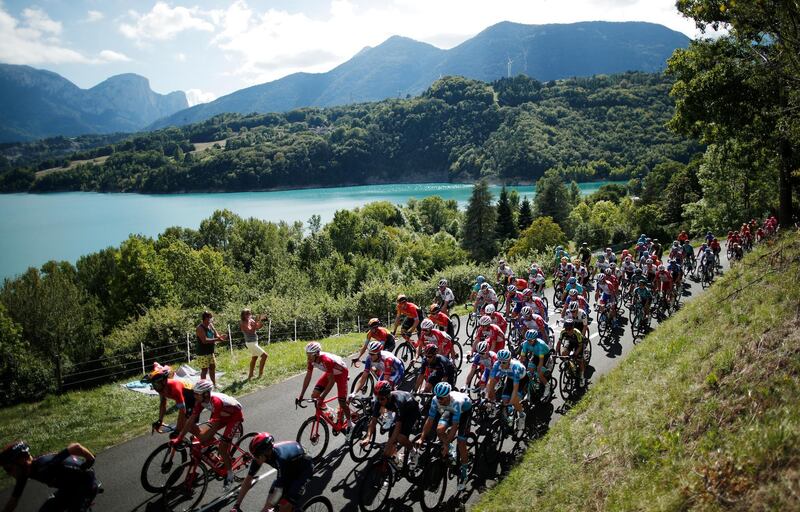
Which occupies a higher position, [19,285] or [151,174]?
[151,174]

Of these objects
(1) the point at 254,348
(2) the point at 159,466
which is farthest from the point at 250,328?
(2) the point at 159,466

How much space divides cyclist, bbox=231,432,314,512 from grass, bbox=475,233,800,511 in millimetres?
3496

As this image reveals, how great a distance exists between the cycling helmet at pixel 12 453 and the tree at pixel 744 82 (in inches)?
676

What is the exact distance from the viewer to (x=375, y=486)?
8.13m

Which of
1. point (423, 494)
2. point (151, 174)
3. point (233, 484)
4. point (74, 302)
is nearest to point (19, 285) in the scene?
point (74, 302)

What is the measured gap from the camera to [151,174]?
595ft

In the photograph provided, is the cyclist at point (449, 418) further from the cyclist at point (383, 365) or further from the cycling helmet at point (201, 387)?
the cycling helmet at point (201, 387)

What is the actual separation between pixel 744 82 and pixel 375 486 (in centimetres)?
1880

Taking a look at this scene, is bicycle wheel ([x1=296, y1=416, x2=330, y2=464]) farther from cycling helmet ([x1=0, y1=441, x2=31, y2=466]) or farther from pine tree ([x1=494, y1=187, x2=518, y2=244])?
pine tree ([x1=494, y1=187, x2=518, y2=244])

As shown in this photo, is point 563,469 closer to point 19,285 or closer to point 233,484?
point 233,484

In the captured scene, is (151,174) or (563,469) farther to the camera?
(151,174)

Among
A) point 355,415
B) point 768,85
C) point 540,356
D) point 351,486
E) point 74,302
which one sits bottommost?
point 74,302

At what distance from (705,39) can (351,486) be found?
22031mm

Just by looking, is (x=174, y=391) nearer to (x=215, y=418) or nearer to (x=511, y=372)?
(x=215, y=418)
